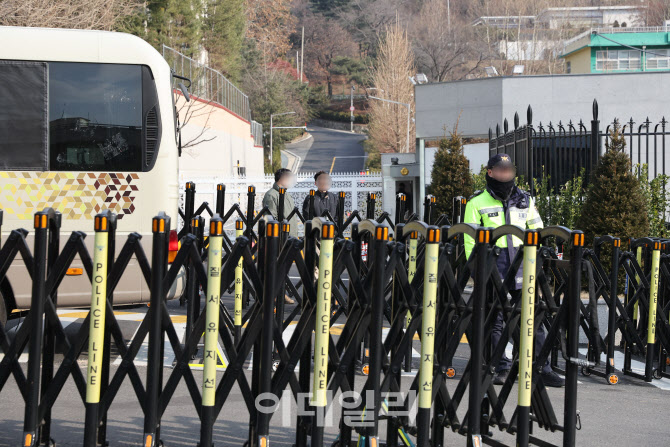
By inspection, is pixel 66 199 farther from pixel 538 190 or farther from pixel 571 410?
pixel 538 190

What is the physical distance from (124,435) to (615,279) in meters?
4.73

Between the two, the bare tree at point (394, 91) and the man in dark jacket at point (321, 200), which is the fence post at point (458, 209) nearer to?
the man in dark jacket at point (321, 200)

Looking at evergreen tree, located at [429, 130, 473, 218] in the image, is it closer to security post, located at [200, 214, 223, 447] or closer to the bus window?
the bus window

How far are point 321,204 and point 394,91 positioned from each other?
149 ft

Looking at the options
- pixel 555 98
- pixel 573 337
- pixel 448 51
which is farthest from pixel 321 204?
pixel 448 51

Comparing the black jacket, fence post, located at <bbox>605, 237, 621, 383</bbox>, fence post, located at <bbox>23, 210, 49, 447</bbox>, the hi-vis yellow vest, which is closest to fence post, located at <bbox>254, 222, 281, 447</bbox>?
fence post, located at <bbox>23, 210, 49, 447</bbox>

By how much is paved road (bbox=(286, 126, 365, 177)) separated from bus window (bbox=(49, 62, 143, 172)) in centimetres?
6179

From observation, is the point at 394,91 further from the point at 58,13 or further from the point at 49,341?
the point at 49,341

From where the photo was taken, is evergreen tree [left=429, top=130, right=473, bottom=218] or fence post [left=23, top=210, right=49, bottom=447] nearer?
fence post [left=23, top=210, right=49, bottom=447]

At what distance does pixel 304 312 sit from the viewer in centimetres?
521

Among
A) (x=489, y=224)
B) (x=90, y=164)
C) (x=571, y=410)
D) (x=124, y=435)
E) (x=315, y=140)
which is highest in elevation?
(x=315, y=140)

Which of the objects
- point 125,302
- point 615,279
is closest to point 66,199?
point 125,302

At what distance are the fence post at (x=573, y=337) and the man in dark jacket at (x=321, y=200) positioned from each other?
719 centimetres

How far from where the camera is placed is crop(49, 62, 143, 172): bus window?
8633 mm
